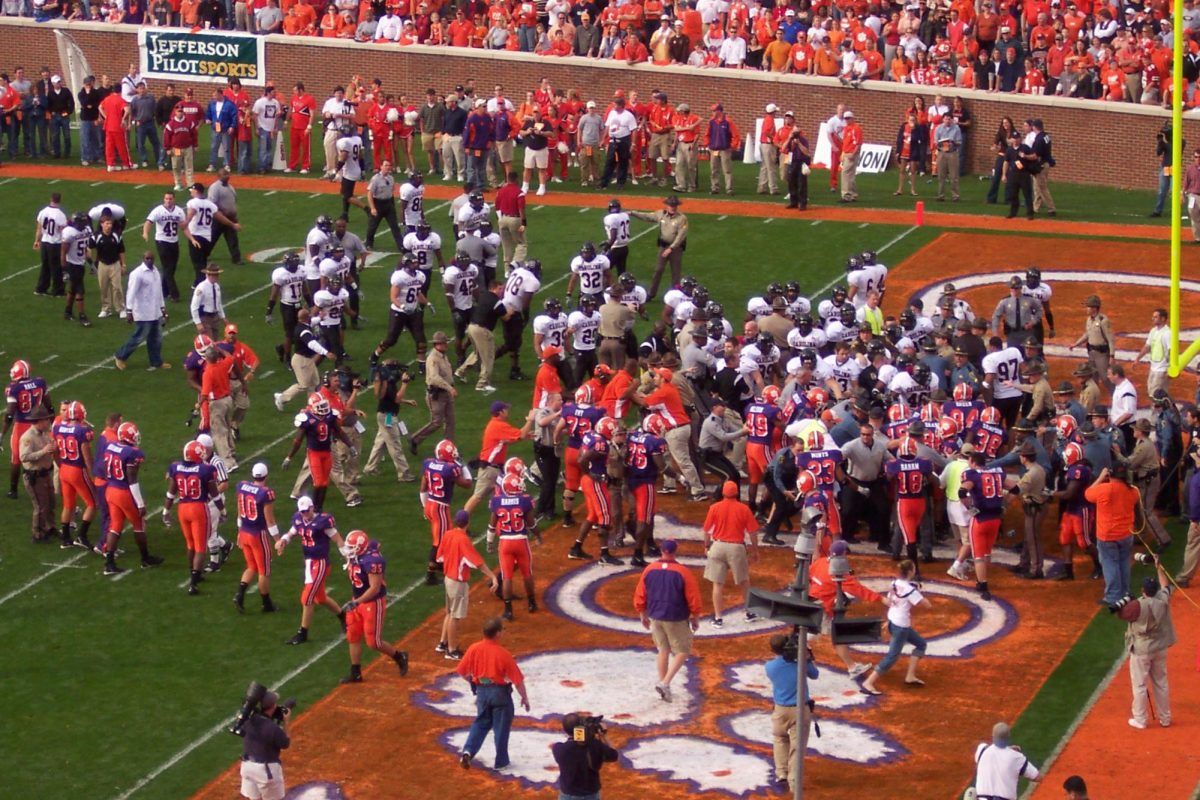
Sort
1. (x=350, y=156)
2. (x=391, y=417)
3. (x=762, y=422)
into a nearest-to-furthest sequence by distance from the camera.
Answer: (x=762, y=422) → (x=391, y=417) → (x=350, y=156)

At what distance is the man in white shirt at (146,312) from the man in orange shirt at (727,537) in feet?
33.6

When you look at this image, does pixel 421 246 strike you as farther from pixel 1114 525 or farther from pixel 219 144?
pixel 1114 525

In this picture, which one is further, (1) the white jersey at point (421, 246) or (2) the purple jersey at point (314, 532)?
(1) the white jersey at point (421, 246)

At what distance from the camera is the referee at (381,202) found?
33.2 m

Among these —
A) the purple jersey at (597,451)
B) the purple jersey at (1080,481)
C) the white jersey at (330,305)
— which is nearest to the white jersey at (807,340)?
the purple jersey at (597,451)

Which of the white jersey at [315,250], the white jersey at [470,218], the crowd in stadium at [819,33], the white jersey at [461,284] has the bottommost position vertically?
the white jersey at [461,284]

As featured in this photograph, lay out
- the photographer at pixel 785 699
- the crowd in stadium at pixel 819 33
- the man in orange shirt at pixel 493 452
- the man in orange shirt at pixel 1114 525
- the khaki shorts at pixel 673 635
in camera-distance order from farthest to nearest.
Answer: the crowd in stadium at pixel 819 33
the man in orange shirt at pixel 493 452
the man in orange shirt at pixel 1114 525
the khaki shorts at pixel 673 635
the photographer at pixel 785 699

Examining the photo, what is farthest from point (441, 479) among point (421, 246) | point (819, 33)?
A: point (819, 33)

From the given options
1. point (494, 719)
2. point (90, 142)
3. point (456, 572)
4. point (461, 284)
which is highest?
point (90, 142)

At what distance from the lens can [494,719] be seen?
18203 mm

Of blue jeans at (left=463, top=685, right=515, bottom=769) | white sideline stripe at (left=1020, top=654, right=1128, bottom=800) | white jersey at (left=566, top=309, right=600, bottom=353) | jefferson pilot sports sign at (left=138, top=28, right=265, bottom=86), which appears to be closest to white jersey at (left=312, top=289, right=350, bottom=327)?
white jersey at (left=566, top=309, right=600, bottom=353)

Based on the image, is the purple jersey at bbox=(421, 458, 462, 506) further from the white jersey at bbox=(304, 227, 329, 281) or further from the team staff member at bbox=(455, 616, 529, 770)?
the white jersey at bbox=(304, 227, 329, 281)

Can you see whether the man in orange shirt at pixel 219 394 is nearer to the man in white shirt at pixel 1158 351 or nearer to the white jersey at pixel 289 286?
the white jersey at pixel 289 286

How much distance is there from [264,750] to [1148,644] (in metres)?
7.45
